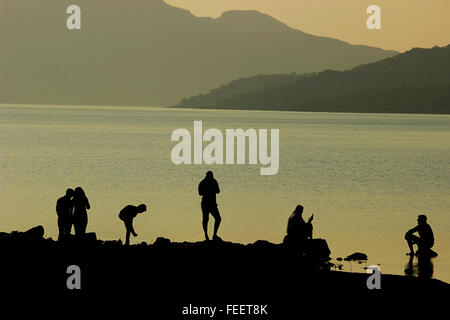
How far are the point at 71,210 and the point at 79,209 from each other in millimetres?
557

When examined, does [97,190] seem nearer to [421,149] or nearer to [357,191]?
[357,191]

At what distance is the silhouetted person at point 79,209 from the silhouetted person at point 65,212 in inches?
5.9

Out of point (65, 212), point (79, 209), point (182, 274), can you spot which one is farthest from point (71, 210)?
point (182, 274)

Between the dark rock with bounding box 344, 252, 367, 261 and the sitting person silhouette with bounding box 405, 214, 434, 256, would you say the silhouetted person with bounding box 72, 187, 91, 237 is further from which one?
the sitting person silhouette with bounding box 405, 214, 434, 256

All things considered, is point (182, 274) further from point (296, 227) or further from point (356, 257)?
point (356, 257)

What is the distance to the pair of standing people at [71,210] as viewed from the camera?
71.3 feet

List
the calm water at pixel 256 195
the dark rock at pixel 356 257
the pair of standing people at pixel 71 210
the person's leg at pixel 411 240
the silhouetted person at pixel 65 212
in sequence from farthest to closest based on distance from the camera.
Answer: the calm water at pixel 256 195 < the person's leg at pixel 411 240 < the dark rock at pixel 356 257 < the silhouetted person at pixel 65 212 < the pair of standing people at pixel 71 210

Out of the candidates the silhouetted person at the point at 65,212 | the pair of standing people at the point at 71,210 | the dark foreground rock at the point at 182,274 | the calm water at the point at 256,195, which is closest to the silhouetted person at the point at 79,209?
the pair of standing people at the point at 71,210

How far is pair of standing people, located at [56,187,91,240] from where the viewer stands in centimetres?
2172

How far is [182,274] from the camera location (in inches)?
730

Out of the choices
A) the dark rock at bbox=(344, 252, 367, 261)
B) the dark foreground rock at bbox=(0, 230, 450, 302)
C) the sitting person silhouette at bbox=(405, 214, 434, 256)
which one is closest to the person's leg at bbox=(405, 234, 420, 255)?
the sitting person silhouette at bbox=(405, 214, 434, 256)

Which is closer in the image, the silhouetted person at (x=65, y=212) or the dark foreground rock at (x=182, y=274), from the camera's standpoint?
the dark foreground rock at (x=182, y=274)

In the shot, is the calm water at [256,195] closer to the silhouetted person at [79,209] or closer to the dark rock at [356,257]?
the dark rock at [356,257]

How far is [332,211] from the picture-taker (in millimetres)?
44938
